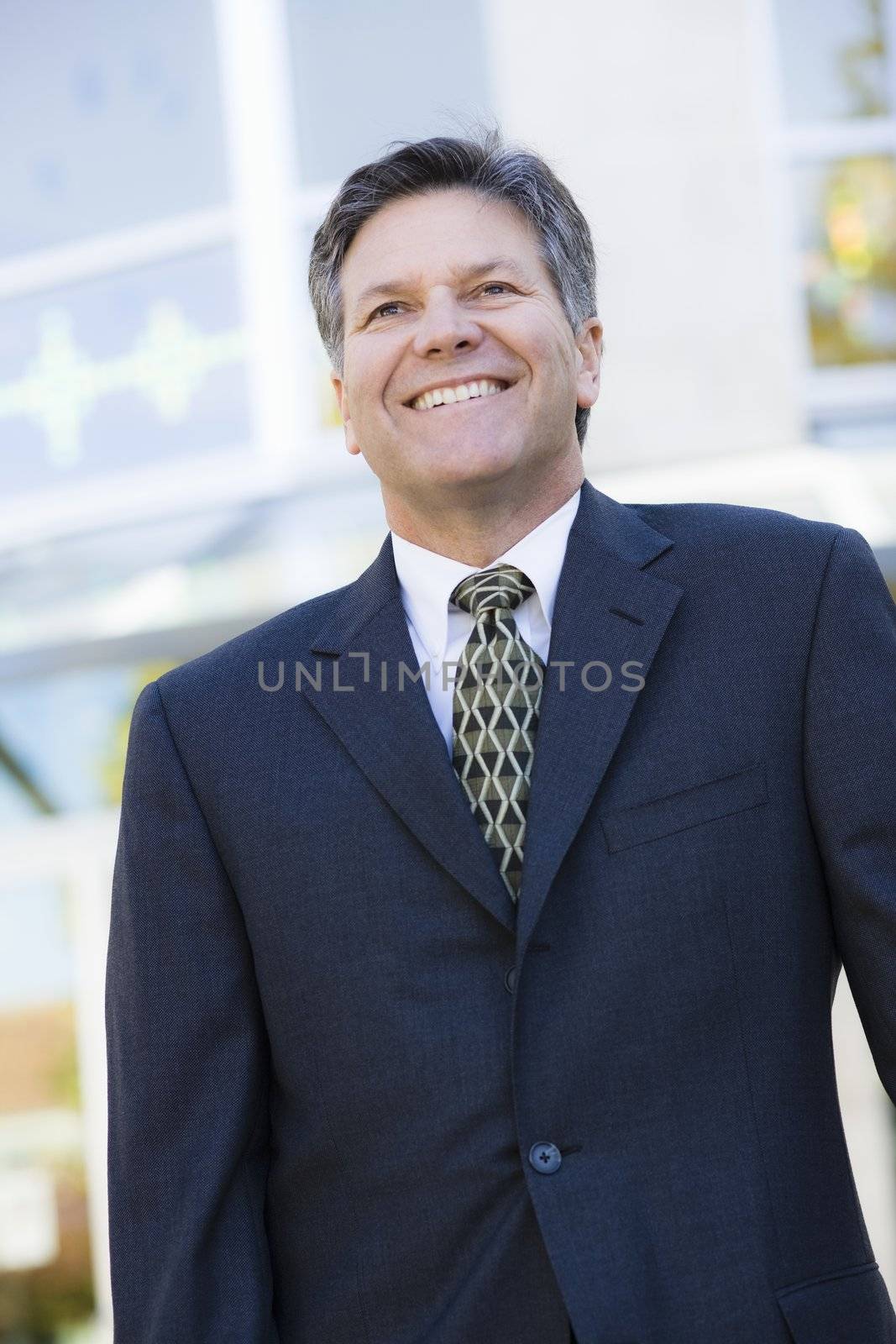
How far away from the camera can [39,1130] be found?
16.3ft

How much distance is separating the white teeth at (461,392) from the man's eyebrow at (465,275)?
15 cm

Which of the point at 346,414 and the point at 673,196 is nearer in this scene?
the point at 346,414

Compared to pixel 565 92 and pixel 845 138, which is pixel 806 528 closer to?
pixel 565 92

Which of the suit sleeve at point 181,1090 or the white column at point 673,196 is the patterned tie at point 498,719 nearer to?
the suit sleeve at point 181,1090

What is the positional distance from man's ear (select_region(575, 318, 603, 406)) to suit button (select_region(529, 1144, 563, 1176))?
0.94 meters

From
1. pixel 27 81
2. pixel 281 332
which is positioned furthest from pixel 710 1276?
pixel 27 81

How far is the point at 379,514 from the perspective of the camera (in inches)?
182

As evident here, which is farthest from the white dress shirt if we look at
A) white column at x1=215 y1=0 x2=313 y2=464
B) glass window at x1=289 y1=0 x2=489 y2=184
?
glass window at x1=289 y1=0 x2=489 y2=184

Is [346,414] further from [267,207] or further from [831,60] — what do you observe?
[831,60]

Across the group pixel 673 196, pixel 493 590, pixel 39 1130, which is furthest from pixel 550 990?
pixel 39 1130

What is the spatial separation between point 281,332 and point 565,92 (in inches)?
53.4

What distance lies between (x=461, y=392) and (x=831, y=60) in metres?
4.22

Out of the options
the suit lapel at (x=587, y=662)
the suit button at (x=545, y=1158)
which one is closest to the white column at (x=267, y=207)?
the suit lapel at (x=587, y=662)

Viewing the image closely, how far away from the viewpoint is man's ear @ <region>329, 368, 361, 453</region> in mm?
1947
